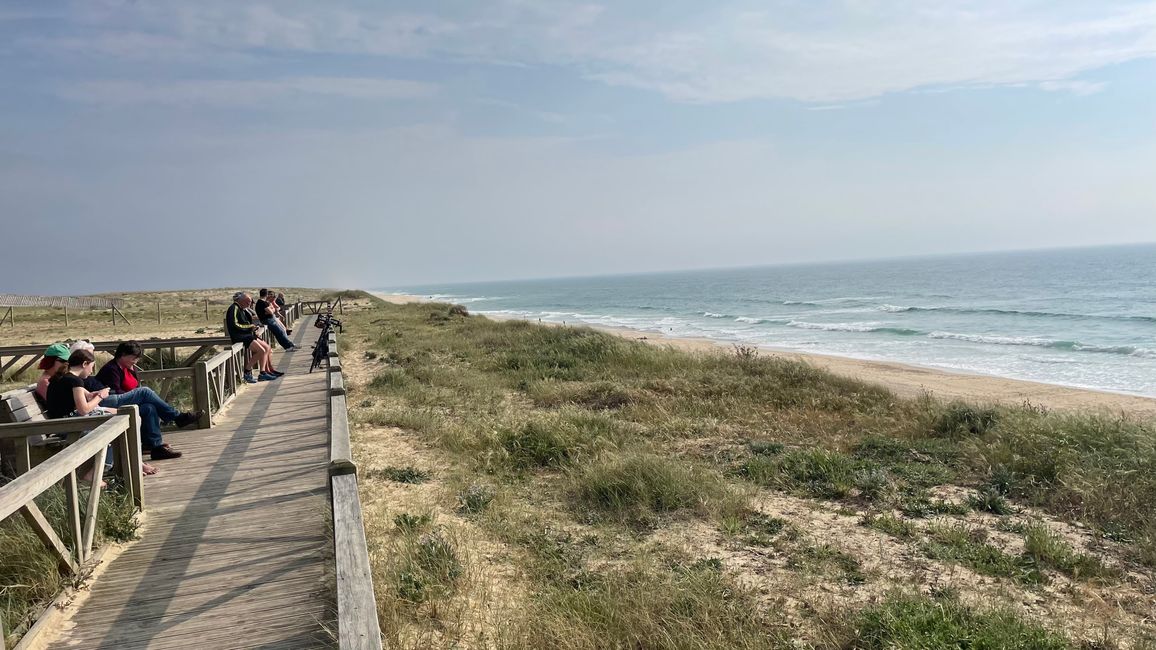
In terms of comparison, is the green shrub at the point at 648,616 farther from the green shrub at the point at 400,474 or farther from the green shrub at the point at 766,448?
the green shrub at the point at 766,448

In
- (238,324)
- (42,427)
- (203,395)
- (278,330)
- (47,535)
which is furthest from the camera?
(278,330)

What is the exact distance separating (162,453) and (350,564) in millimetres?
4926

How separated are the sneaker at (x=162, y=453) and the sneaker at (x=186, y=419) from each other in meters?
1.14

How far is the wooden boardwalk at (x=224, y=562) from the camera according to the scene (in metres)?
3.39

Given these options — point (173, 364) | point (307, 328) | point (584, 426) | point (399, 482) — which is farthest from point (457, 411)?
point (307, 328)

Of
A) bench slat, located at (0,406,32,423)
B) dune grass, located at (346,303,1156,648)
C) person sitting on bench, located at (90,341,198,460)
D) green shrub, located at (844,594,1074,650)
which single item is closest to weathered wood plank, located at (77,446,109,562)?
bench slat, located at (0,406,32,423)

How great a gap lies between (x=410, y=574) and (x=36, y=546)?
2233mm

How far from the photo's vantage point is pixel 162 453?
643cm

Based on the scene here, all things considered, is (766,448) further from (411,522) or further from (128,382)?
(128,382)

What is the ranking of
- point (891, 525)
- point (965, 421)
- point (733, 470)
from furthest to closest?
point (965, 421) < point (733, 470) < point (891, 525)

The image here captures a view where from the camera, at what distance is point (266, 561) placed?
4223 mm

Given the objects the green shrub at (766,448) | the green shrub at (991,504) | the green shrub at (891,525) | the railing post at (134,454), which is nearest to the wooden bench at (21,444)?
the railing post at (134,454)

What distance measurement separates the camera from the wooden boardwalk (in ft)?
11.1

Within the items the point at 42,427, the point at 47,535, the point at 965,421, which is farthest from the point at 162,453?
the point at 965,421
